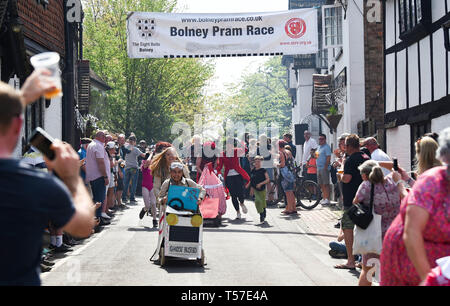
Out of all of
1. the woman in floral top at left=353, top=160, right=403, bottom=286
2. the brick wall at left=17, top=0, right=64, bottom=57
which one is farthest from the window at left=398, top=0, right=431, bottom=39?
the brick wall at left=17, top=0, right=64, bottom=57

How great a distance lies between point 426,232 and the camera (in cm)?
472

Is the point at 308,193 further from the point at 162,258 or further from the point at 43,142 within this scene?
the point at 43,142

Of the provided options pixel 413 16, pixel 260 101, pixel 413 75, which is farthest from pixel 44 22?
pixel 260 101

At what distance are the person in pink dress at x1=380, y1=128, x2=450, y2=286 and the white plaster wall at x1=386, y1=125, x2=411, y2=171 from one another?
14368 millimetres

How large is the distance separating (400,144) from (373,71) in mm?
6409

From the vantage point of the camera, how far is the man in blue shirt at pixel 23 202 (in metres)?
3.30

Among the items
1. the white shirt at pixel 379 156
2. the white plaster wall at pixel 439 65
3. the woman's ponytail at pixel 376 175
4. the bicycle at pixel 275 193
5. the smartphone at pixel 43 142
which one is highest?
the white plaster wall at pixel 439 65

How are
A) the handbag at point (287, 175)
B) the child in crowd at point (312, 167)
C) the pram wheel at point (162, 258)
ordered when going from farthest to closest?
the child in crowd at point (312, 167)
the handbag at point (287, 175)
the pram wheel at point (162, 258)

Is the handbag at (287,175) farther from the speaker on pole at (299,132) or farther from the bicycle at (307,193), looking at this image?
the speaker on pole at (299,132)

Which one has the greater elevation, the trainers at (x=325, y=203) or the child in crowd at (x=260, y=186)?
the child in crowd at (x=260, y=186)

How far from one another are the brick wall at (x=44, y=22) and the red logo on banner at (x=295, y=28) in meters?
6.55

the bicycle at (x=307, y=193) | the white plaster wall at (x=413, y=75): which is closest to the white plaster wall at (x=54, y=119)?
the bicycle at (x=307, y=193)

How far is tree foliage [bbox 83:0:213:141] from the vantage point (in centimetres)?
3912

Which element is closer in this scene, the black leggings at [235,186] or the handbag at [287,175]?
the black leggings at [235,186]
